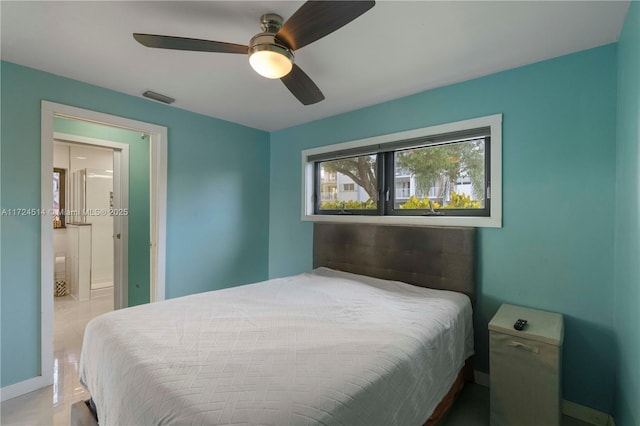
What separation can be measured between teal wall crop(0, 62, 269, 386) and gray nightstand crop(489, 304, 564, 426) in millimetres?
→ 2811

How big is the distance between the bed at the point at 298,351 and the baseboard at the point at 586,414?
2.06 feet

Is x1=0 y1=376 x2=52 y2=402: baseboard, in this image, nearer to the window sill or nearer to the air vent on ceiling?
the air vent on ceiling

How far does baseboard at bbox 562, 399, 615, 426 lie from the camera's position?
1778 millimetres

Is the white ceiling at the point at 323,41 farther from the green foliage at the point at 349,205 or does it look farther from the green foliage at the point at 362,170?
the green foliage at the point at 349,205

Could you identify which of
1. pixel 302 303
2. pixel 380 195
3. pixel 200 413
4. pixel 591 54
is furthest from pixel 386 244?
pixel 200 413

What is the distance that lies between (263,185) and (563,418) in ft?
11.6

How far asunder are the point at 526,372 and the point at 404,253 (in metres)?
1.15

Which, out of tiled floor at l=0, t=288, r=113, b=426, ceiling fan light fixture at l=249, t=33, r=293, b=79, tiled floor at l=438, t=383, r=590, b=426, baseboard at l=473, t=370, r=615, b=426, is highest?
ceiling fan light fixture at l=249, t=33, r=293, b=79

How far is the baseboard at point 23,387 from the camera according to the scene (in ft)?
6.70

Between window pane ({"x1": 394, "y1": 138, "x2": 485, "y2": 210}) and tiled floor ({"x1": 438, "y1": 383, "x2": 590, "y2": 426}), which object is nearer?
tiled floor ({"x1": 438, "y1": 383, "x2": 590, "y2": 426})

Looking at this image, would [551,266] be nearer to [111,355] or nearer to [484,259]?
[484,259]

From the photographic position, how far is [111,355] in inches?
50.6

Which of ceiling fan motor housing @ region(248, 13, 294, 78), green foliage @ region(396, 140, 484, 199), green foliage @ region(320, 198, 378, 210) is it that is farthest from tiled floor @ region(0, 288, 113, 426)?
green foliage @ region(396, 140, 484, 199)

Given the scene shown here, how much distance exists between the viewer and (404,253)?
8.36ft
